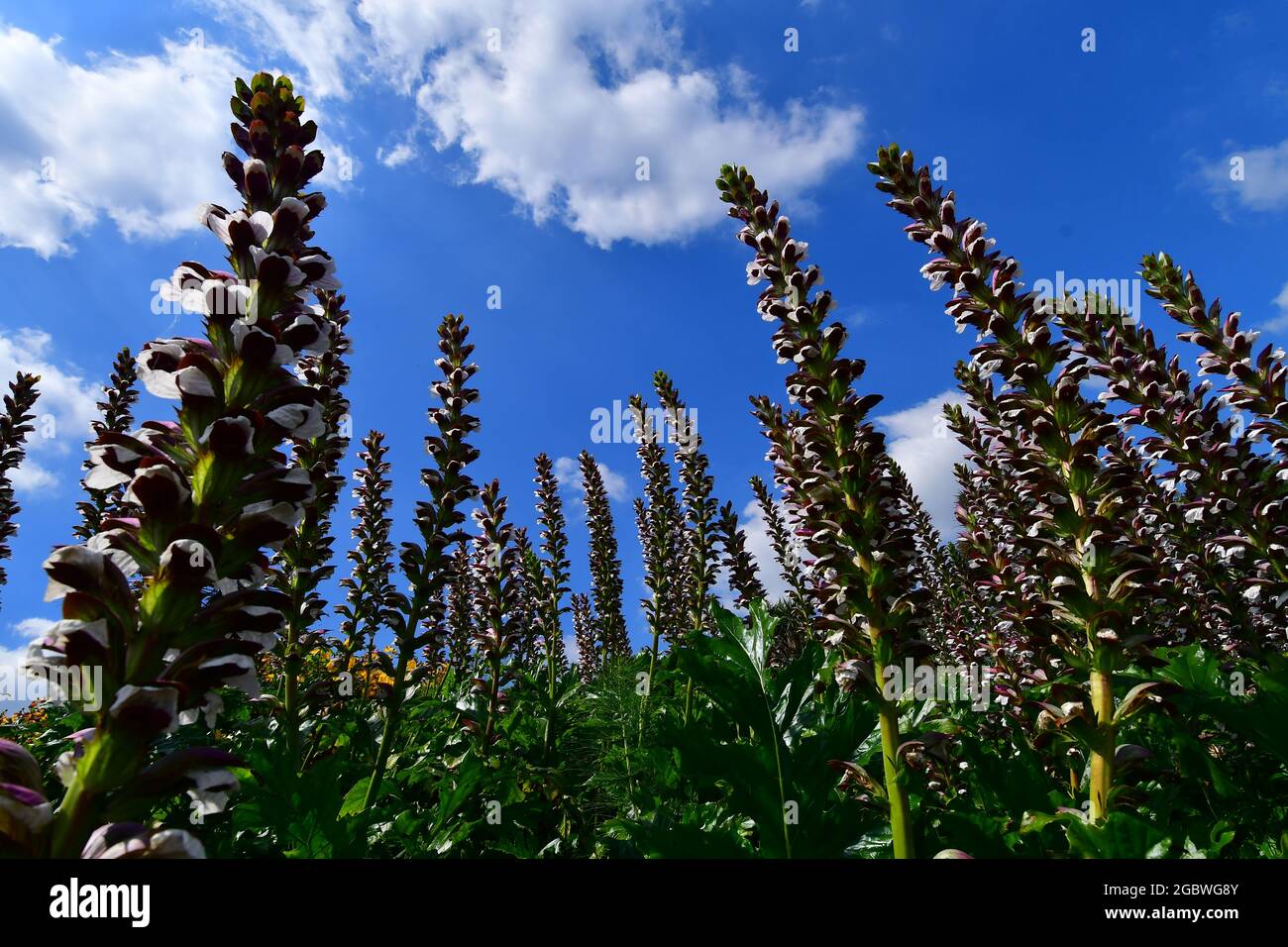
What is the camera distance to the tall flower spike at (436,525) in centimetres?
562

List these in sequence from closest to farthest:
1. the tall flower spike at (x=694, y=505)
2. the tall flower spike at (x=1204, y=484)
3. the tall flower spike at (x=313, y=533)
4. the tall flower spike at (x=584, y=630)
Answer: the tall flower spike at (x=1204, y=484)
the tall flower spike at (x=313, y=533)
the tall flower spike at (x=694, y=505)
the tall flower spike at (x=584, y=630)

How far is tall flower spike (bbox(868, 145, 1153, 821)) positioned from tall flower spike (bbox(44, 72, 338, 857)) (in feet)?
11.0

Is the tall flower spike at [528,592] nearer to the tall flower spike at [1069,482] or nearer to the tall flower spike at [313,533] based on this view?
the tall flower spike at [313,533]

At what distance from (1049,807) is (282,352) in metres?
4.07

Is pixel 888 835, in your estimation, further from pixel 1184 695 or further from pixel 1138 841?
pixel 1184 695

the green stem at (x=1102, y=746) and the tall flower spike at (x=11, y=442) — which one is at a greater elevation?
the tall flower spike at (x=11, y=442)

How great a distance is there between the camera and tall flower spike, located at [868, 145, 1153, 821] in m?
2.98

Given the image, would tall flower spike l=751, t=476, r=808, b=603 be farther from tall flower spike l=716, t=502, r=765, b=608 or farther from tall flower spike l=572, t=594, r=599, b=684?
tall flower spike l=572, t=594, r=599, b=684

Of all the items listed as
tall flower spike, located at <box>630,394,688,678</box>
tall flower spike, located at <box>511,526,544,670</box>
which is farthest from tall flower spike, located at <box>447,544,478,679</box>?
tall flower spike, located at <box>630,394,688,678</box>

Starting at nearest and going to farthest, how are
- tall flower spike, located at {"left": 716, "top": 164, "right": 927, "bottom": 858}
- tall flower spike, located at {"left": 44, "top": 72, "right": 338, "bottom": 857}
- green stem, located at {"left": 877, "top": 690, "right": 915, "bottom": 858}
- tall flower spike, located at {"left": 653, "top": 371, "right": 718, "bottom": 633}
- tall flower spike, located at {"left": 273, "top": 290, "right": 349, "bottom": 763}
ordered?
tall flower spike, located at {"left": 44, "top": 72, "right": 338, "bottom": 857} < green stem, located at {"left": 877, "top": 690, "right": 915, "bottom": 858} < tall flower spike, located at {"left": 716, "top": 164, "right": 927, "bottom": 858} < tall flower spike, located at {"left": 273, "top": 290, "right": 349, "bottom": 763} < tall flower spike, located at {"left": 653, "top": 371, "right": 718, "bottom": 633}

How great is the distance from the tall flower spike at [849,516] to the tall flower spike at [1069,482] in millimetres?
701

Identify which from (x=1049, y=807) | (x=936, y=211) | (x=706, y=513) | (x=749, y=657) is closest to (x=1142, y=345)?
(x=936, y=211)

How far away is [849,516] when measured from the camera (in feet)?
10.9

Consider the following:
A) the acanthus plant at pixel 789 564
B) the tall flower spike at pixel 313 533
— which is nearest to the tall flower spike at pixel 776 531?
the acanthus plant at pixel 789 564
